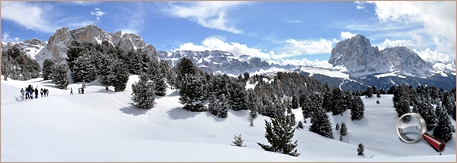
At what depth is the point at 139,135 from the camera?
2731 centimetres

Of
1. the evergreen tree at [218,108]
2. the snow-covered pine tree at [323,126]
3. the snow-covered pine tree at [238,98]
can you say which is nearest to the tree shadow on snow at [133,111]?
the evergreen tree at [218,108]

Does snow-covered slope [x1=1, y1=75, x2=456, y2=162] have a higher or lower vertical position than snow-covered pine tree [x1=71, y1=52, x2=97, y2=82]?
lower

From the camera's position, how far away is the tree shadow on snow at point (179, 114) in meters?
40.1

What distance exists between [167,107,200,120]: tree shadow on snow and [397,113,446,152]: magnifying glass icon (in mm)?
35665

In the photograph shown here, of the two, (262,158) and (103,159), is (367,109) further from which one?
(103,159)

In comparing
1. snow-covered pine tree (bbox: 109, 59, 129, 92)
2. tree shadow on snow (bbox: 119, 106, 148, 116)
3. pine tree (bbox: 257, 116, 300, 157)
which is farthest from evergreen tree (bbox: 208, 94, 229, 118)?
pine tree (bbox: 257, 116, 300, 157)

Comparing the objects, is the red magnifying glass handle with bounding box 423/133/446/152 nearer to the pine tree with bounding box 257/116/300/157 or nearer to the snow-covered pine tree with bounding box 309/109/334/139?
the pine tree with bounding box 257/116/300/157

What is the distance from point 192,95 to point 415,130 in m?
39.9

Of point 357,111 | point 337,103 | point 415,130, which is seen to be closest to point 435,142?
point 415,130

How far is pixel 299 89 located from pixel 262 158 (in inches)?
7053

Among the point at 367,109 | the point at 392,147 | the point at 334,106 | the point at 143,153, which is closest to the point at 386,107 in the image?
the point at 367,109

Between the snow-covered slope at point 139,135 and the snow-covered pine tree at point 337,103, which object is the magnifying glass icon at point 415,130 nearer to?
the snow-covered slope at point 139,135

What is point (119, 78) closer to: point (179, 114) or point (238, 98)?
point (179, 114)

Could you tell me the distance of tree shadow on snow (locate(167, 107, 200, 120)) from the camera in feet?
132
